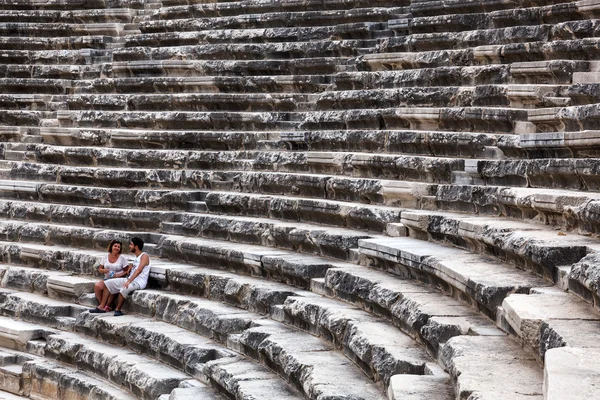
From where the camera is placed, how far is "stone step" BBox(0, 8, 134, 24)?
54.7ft

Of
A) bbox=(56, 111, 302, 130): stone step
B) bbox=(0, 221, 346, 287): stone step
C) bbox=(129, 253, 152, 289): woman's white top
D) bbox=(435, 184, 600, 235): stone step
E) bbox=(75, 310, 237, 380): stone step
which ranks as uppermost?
bbox=(56, 111, 302, 130): stone step

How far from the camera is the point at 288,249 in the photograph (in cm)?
955

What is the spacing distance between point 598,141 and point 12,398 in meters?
5.61

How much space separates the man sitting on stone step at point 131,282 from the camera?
984 cm

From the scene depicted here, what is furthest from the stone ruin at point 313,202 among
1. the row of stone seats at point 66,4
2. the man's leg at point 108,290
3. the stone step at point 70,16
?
the row of stone seats at point 66,4

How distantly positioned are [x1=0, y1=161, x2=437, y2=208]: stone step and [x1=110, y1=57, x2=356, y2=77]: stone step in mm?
2033

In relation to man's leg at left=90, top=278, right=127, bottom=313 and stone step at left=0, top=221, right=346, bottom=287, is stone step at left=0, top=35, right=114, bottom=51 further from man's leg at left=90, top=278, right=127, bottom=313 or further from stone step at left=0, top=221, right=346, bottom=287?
man's leg at left=90, top=278, right=127, bottom=313

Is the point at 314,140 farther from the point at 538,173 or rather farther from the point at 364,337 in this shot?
the point at 364,337

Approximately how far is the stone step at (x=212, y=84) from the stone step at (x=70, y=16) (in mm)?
2291

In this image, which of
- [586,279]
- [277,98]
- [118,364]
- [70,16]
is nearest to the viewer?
[586,279]

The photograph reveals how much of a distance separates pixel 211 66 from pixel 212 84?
1.38 ft

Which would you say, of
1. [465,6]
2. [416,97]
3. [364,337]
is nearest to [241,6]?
[465,6]

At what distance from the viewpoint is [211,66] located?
44.4 feet

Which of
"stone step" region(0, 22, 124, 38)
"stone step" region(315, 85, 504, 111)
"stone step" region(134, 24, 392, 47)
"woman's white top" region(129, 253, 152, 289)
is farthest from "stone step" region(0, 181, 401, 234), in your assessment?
"stone step" region(0, 22, 124, 38)
